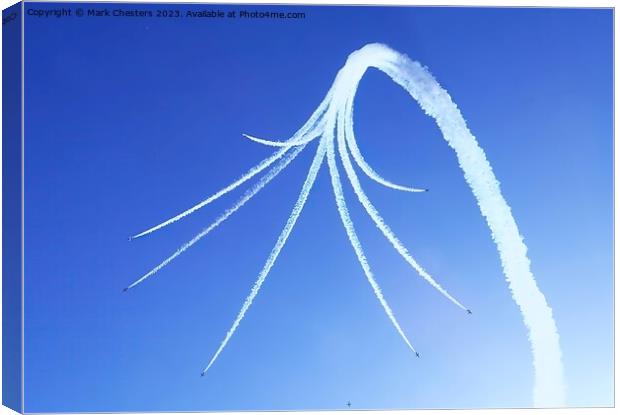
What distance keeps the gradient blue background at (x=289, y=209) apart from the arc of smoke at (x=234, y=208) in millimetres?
38

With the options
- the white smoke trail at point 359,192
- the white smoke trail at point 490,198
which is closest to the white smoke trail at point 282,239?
the white smoke trail at point 359,192

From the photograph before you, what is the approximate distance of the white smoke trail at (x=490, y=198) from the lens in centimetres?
582

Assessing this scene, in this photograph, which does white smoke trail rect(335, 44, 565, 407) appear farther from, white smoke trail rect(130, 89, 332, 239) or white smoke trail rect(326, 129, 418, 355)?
white smoke trail rect(326, 129, 418, 355)

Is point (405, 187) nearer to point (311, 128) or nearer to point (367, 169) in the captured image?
point (367, 169)

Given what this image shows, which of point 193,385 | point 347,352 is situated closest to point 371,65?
point 347,352

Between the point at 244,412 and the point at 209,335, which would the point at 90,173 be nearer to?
the point at 209,335

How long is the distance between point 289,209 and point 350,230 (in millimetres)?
315

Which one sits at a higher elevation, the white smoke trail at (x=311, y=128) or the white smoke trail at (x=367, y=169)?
the white smoke trail at (x=311, y=128)

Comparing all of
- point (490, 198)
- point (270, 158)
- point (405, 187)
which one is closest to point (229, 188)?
point (270, 158)

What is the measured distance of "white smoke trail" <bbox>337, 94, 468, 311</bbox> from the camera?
580 cm

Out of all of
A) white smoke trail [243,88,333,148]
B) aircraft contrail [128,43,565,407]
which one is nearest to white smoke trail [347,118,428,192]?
aircraft contrail [128,43,565,407]

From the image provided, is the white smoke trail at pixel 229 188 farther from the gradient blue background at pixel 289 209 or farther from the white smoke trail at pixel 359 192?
the white smoke trail at pixel 359 192

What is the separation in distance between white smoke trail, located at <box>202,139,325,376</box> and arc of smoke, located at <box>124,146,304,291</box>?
11 cm

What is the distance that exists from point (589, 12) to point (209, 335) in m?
2.47
